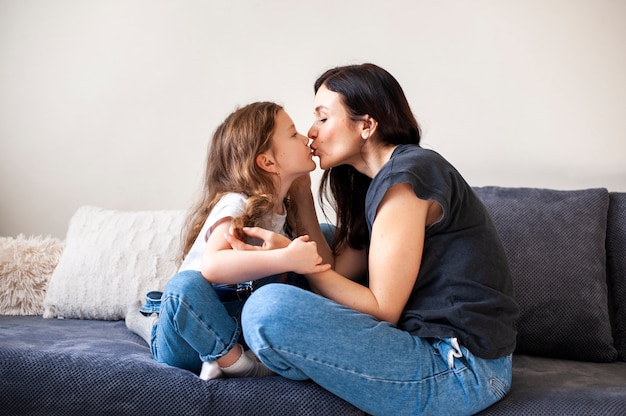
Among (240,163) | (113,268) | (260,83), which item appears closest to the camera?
(240,163)

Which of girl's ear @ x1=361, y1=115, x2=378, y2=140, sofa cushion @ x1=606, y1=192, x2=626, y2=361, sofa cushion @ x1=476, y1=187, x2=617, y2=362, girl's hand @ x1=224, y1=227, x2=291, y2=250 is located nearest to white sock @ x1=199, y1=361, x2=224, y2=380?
girl's hand @ x1=224, y1=227, x2=291, y2=250

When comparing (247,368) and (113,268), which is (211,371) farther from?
(113,268)

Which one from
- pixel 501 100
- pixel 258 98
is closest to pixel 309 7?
pixel 258 98

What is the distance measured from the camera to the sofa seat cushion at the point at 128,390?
4.50 feet

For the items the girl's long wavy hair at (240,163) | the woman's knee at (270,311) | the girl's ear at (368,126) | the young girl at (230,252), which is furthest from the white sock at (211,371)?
the girl's ear at (368,126)

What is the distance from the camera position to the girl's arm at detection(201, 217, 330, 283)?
142 centimetres

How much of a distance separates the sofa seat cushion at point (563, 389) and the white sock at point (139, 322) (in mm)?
840

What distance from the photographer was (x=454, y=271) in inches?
56.5

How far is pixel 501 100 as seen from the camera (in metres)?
2.25

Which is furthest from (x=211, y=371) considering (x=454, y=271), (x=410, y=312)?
(x=454, y=271)

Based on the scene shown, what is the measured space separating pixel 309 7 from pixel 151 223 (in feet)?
2.93

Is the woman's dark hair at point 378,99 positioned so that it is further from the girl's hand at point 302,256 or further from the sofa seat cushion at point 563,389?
the sofa seat cushion at point 563,389

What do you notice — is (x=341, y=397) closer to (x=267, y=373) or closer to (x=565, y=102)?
(x=267, y=373)

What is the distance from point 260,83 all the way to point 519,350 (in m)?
1.21
